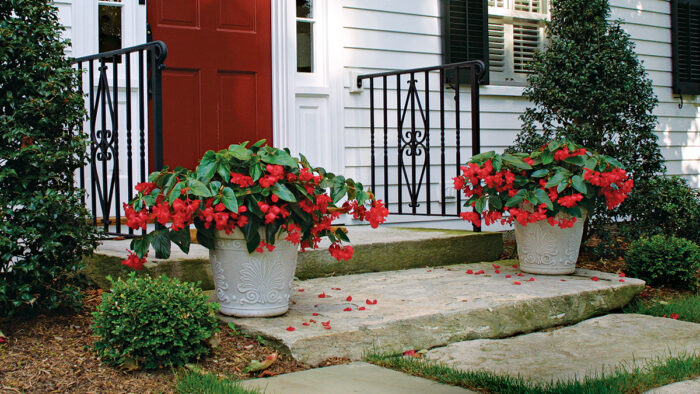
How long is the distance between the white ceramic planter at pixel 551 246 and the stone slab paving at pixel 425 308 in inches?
2.9

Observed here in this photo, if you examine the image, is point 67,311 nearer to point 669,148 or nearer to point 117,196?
point 117,196

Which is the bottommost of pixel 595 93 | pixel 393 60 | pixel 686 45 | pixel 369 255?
pixel 369 255

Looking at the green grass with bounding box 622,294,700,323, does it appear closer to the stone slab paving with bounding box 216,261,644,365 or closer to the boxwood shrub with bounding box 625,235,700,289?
the stone slab paving with bounding box 216,261,644,365

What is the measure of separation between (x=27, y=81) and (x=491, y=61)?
432cm

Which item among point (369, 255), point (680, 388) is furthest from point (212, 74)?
point (680, 388)

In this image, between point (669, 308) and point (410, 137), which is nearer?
point (669, 308)

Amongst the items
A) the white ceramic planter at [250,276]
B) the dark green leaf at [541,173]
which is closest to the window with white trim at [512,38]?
the dark green leaf at [541,173]

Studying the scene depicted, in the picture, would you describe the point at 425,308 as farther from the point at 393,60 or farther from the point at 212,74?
the point at 393,60

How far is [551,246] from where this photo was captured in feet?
13.1

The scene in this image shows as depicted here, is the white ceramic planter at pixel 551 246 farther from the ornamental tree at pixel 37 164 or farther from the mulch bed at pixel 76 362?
the ornamental tree at pixel 37 164

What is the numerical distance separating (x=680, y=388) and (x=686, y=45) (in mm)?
5903

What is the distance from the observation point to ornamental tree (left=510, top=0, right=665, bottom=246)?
16.6 feet

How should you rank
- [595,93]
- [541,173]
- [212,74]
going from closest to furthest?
[541,173] → [212,74] → [595,93]

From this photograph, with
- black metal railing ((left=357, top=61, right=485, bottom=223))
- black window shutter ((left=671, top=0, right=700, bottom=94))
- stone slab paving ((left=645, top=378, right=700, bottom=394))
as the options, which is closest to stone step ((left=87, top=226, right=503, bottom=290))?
black metal railing ((left=357, top=61, right=485, bottom=223))
